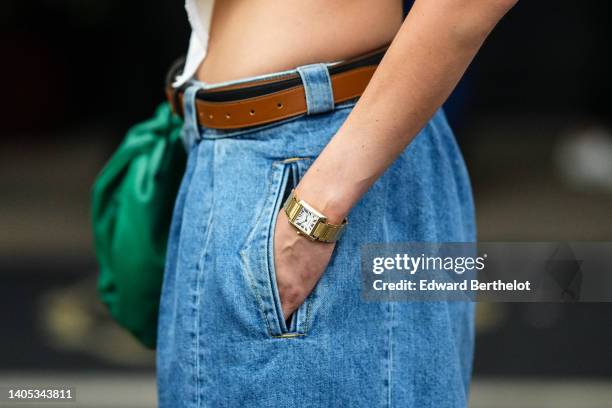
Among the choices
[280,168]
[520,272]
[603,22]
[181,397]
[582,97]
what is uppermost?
[603,22]

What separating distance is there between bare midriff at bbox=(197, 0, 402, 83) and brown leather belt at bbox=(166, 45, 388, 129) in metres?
0.02

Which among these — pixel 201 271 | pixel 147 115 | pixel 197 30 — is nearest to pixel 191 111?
pixel 197 30

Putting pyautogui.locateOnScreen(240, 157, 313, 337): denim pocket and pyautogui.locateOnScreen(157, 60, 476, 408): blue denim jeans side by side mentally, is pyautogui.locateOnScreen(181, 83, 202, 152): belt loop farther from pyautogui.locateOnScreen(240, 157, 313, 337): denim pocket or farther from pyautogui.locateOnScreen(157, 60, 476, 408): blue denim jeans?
pyautogui.locateOnScreen(240, 157, 313, 337): denim pocket

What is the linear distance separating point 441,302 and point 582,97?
6.25 m

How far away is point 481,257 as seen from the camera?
125 cm

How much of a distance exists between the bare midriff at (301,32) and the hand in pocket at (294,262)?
226 millimetres

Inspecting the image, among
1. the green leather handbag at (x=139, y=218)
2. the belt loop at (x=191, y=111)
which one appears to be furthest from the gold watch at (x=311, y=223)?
the green leather handbag at (x=139, y=218)

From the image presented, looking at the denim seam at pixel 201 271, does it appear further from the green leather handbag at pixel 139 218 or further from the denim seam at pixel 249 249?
the green leather handbag at pixel 139 218

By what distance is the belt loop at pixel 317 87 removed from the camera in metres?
1.09

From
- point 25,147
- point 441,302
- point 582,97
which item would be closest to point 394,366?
point 441,302

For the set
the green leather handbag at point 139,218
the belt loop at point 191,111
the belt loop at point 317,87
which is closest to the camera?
the belt loop at point 317,87

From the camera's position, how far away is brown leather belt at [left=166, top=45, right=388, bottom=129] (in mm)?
1097

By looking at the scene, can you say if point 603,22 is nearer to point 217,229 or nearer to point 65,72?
point 65,72

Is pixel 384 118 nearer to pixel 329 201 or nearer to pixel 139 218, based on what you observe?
pixel 329 201
